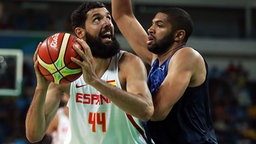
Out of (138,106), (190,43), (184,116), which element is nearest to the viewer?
(138,106)

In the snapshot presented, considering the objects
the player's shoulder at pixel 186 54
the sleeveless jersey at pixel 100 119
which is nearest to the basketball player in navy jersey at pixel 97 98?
the sleeveless jersey at pixel 100 119

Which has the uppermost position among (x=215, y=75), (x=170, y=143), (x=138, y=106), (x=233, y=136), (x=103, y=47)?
(x=103, y=47)

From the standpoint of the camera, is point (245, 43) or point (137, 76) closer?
point (137, 76)

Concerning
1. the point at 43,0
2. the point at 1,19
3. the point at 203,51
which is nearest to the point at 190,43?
the point at 203,51

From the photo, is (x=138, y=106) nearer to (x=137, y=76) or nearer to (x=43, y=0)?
(x=137, y=76)

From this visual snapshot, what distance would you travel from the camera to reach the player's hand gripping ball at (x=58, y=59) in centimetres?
357

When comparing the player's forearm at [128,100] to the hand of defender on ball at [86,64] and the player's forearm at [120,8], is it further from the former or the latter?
the player's forearm at [120,8]

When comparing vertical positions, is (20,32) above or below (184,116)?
below

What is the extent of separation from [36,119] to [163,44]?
1187mm

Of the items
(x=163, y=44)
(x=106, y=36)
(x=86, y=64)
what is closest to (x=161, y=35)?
(x=163, y=44)

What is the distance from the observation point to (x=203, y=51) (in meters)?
15.1

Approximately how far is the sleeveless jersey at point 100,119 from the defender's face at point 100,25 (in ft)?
0.87

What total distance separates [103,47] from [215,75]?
11.1 meters

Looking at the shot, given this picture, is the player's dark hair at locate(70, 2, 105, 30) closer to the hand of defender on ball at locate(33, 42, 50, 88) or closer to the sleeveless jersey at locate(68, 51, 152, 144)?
the sleeveless jersey at locate(68, 51, 152, 144)
